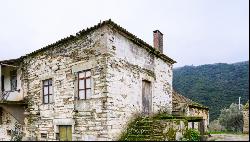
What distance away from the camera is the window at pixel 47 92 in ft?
49.7

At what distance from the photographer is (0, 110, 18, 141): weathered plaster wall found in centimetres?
1720

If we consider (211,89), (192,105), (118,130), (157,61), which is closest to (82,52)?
(118,130)

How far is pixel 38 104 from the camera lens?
51.5 feet

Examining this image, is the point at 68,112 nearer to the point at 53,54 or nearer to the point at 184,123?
the point at 53,54

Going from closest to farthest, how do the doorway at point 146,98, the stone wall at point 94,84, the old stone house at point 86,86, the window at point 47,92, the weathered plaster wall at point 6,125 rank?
the stone wall at point 94,84, the old stone house at point 86,86, the doorway at point 146,98, the window at point 47,92, the weathered plaster wall at point 6,125

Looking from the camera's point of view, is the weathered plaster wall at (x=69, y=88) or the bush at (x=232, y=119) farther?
the bush at (x=232, y=119)

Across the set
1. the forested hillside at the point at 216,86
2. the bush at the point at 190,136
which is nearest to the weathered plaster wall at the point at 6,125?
the bush at the point at 190,136

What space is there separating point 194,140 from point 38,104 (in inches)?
318

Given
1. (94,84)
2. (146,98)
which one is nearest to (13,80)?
(94,84)

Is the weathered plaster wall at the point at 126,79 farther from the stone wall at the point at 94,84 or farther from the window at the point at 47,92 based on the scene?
the window at the point at 47,92

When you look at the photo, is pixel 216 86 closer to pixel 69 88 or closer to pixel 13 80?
pixel 13 80

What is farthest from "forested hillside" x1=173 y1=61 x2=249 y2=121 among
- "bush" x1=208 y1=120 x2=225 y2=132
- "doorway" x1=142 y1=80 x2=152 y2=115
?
"doorway" x1=142 y1=80 x2=152 y2=115

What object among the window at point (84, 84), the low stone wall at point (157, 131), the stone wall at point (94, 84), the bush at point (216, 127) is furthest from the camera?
the bush at point (216, 127)

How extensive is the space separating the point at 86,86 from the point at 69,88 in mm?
1128
